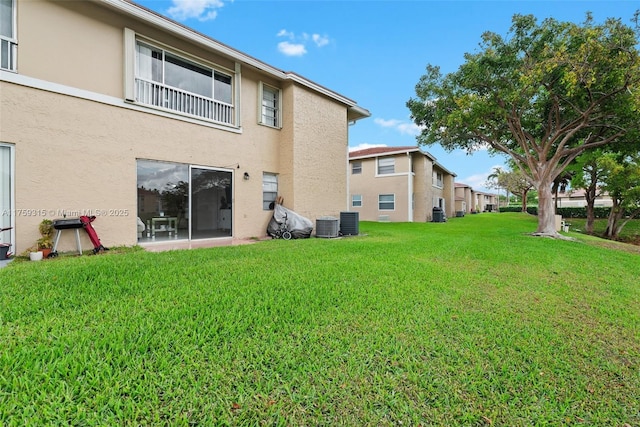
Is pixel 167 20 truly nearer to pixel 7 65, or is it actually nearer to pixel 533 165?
pixel 7 65

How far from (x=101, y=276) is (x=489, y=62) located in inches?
594

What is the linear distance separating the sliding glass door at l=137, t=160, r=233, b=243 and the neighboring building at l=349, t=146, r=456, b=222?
16242mm

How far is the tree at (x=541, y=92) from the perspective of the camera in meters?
9.96

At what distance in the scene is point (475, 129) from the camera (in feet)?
44.6

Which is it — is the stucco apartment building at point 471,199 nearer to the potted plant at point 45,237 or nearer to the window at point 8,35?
the potted plant at point 45,237

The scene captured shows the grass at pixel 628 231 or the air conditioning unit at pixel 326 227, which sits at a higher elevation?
the air conditioning unit at pixel 326 227

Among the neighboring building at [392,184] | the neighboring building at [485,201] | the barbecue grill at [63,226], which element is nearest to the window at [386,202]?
the neighboring building at [392,184]

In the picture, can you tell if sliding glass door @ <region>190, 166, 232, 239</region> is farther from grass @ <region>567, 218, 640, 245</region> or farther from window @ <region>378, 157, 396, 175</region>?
grass @ <region>567, 218, 640, 245</region>

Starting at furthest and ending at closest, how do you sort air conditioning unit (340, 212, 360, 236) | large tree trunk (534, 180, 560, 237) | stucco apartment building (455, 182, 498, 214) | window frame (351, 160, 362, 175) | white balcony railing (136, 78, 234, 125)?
stucco apartment building (455, 182, 498, 214), window frame (351, 160, 362, 175), large tree trunk (534, 180, 560, 237), air conditioning unit (340, 212, 360, 236), white balcony railing (136, 78, 234, 125)

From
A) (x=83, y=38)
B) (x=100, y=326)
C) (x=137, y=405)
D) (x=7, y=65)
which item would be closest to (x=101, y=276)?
(x=100, y=326)

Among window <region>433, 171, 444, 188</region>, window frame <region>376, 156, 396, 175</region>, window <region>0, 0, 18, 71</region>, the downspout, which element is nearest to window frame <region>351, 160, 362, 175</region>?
window frame <region>376, 156, 396, 175</region>

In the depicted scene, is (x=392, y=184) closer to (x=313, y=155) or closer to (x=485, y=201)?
(x=313, y=155)

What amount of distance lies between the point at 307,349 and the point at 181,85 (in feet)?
30.4

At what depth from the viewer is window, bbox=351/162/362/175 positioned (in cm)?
2569
